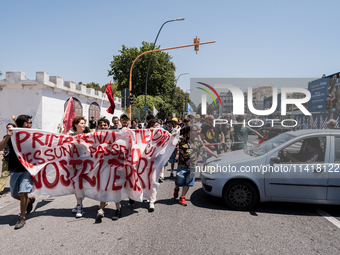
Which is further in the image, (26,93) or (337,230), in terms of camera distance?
(26,93)

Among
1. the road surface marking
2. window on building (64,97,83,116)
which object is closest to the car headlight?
the road surface marking

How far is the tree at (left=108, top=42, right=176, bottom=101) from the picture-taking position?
4044cm

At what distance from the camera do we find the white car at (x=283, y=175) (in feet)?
15.2

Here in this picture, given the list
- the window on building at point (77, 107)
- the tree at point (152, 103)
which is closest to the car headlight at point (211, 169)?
the window on building at point (77, 107)

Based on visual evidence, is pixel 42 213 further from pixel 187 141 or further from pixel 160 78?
pixel 160 78

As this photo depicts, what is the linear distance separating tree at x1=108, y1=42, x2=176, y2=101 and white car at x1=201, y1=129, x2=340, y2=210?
3633 centimetres

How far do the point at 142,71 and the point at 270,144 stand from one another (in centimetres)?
3738

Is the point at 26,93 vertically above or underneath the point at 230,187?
above

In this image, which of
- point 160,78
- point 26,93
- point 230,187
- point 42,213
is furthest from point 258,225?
point 160,78

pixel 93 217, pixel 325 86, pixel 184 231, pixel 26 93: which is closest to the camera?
pixel 184 231

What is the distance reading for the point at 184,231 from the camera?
160 inches

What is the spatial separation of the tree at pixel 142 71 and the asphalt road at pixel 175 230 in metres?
36.4

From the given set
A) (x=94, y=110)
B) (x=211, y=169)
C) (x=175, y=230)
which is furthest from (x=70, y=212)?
(x=94, y=110)

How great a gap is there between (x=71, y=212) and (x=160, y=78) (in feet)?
121
